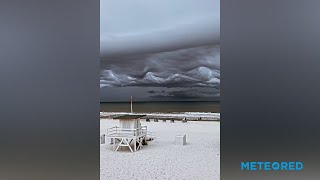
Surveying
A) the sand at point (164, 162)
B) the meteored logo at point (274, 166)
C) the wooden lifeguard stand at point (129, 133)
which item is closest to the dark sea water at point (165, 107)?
the sand at point (164, 162)

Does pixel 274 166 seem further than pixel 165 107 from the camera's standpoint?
No

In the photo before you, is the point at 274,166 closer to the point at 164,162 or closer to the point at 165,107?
the point at 164,162

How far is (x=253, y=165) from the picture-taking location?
2.47 m

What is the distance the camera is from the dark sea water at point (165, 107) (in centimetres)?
1612

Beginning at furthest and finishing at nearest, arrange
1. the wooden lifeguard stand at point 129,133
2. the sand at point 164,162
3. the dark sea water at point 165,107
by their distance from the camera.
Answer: the dark sea water at point 165,107, the wooden lifeguard stand at point 129,133, the sand at point 164,162

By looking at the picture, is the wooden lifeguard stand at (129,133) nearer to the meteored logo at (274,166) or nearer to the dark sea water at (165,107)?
the meteored logo at (274,166)

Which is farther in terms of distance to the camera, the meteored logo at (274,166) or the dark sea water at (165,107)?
the dark sea water at (165,107)

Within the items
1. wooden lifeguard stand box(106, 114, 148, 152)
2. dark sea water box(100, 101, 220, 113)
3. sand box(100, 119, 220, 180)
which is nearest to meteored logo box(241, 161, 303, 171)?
sand box(100, 119, 220, 180)

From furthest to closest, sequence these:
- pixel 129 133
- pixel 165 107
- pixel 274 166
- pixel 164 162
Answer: pixel 165 107 → pixel 129 133 → pixel 164 162 → pixel 274 166

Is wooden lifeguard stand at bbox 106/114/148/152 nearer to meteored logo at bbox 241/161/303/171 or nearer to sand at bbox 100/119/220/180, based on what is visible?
sand at bbox 100/119/220/180

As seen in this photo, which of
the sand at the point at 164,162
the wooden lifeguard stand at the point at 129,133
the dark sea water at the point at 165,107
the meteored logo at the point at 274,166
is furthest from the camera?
the dark sea water at the point at 165,107

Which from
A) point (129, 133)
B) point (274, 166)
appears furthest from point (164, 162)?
point (274, 166)

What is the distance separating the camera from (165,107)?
1789 cm

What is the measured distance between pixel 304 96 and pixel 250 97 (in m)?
0.47
